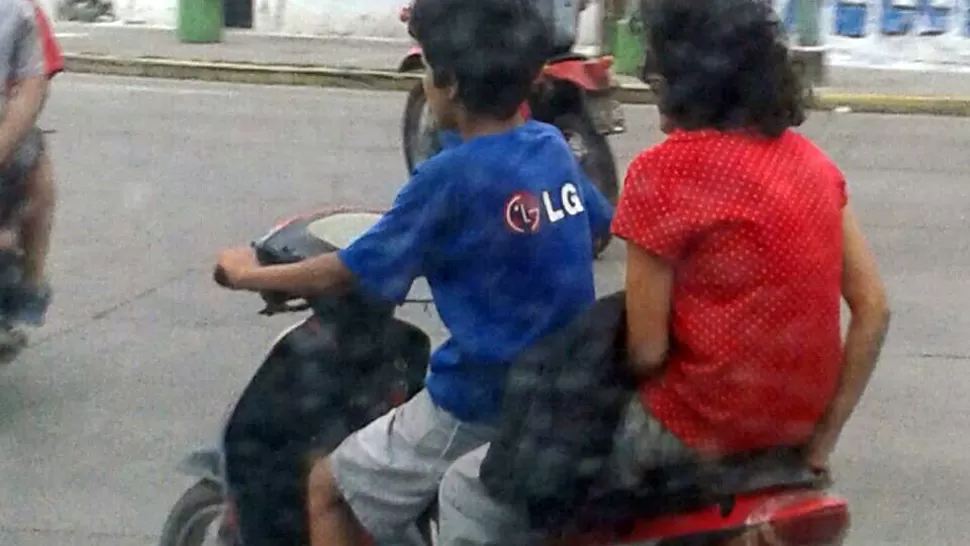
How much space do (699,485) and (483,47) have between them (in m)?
0.79

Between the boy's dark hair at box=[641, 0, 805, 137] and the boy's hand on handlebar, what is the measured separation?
817mm

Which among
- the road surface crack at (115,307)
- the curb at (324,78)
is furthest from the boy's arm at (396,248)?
the curb at (324,78)

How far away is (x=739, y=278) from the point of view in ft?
9.40

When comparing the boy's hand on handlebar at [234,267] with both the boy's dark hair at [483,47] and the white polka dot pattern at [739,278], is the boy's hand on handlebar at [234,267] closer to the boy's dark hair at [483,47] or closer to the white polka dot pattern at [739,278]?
the boy's dark hair at [483,47]

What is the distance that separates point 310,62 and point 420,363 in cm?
1494

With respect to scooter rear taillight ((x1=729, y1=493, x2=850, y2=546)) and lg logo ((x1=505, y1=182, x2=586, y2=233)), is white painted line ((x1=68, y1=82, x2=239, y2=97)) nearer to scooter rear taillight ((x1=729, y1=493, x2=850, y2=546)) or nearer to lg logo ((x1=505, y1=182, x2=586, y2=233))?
lg logo ((x1=505, y1=182, x2=586, y2=233))

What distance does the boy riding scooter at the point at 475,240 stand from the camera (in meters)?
3.13

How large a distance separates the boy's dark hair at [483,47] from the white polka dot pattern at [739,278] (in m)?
0.31

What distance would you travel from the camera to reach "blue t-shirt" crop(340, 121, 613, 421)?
3.16 m

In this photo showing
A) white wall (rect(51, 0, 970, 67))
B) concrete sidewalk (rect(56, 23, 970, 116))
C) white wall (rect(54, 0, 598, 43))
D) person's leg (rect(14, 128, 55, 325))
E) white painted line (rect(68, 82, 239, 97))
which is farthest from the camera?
white wall (rect(54, 0, 598, 43))

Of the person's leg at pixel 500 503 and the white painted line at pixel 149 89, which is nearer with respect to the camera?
the person's leg at pixel 500 503

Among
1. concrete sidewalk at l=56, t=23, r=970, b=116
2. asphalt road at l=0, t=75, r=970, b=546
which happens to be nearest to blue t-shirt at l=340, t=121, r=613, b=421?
asphalt road at l=0, t=75, r=970, b=546

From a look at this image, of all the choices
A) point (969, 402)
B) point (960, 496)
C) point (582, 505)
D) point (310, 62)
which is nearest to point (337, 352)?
point (582, 505)

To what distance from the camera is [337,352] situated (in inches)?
139
